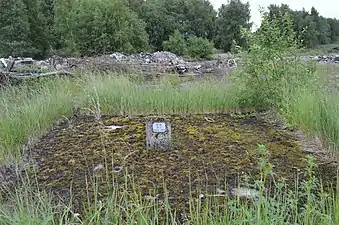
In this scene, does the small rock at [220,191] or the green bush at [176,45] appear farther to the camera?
the green bush at [176,45]

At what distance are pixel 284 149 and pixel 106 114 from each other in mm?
2088

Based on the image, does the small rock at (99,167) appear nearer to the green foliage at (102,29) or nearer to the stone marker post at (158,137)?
the stone marker post at (158,137)

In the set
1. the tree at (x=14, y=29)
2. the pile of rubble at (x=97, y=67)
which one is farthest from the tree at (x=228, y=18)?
the pile of rubble at (x=97, y=67)

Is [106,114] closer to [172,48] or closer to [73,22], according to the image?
[73,22]

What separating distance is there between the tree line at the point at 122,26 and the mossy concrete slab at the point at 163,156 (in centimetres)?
220

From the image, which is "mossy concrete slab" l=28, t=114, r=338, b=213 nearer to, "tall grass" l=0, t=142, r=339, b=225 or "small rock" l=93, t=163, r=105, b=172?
"small rock" l=93, t=163, r=105, b=172

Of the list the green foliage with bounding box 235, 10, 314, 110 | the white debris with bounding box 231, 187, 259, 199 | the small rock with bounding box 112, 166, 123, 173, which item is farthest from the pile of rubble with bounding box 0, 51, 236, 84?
the white debris with bounding box 231, 187, 259, 199

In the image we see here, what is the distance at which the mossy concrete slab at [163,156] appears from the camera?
2.18 metres

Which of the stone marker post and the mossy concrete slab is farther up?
the stone marker post

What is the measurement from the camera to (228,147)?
2.82 meters

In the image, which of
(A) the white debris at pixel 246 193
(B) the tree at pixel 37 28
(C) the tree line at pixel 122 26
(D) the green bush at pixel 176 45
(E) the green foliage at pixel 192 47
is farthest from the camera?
(B) the tree at pixel 37 28

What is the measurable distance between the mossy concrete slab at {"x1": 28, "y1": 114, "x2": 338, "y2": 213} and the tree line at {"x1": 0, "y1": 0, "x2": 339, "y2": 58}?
2.20m

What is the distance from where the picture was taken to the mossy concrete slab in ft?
7.16

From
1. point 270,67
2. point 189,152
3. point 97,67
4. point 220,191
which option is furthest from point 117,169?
point 97,67
